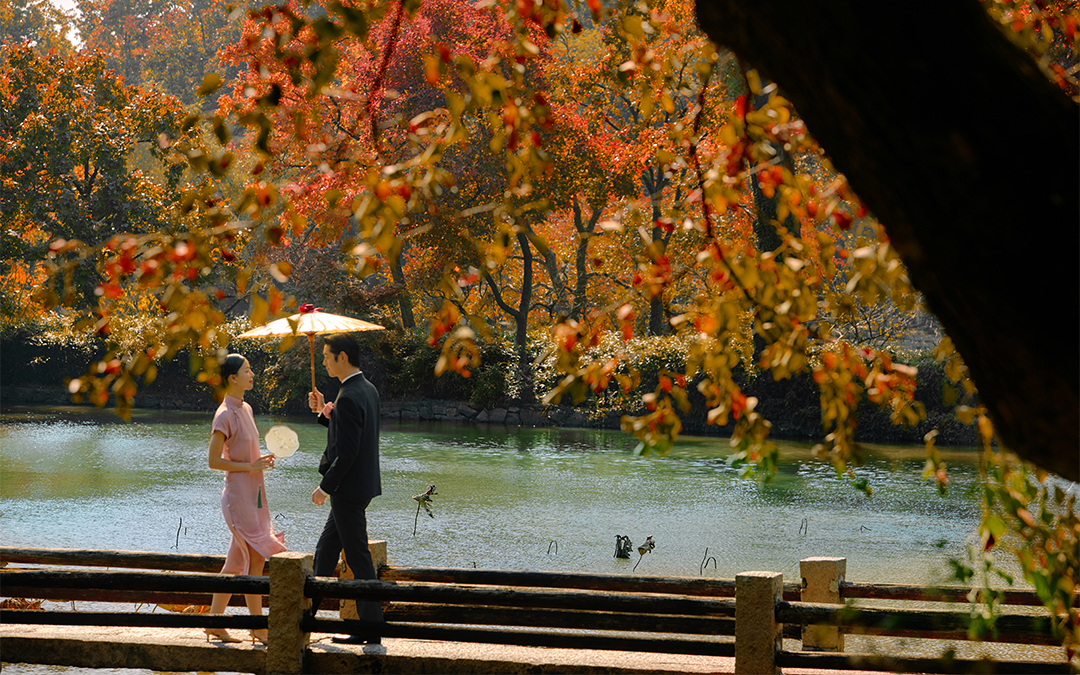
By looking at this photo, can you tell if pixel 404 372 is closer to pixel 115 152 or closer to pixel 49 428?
pixel 49 428

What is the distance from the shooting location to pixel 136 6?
184ft

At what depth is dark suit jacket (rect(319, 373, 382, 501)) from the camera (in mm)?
5461

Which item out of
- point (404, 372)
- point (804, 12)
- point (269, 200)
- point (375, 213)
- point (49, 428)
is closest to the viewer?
point (804, 12)

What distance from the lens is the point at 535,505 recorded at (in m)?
13.7

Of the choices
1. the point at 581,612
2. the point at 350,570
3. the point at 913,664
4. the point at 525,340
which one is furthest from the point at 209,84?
the point at 525,340

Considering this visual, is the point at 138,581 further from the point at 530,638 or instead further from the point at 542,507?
the point at 542,507

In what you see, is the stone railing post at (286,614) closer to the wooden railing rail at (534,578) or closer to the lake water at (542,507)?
the wooden railing rail at (534,578)

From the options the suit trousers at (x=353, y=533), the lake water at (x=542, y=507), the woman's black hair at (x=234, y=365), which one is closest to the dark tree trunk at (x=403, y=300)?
the lake water at (x=542, y=507)

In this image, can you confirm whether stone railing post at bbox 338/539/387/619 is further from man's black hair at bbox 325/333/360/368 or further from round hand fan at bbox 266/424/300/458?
man's black hair at bbox 325/333/360/368

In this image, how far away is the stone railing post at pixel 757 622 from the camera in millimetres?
4863

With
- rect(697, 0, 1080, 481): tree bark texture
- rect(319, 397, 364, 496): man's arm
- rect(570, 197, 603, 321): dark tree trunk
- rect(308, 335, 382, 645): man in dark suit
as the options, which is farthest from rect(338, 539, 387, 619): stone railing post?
rect(570, 197, 603, 321): dark tree trunk

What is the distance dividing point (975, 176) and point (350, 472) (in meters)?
4.22

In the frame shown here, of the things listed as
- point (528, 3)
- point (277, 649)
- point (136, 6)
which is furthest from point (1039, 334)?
point (136, 6)

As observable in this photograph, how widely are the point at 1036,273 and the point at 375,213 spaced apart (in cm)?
127
